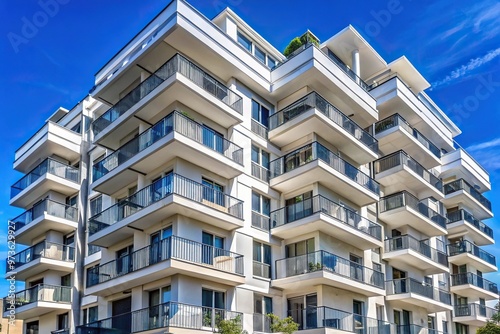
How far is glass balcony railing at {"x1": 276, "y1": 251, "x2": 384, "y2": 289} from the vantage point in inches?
974

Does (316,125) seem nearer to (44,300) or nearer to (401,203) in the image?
(401,203)

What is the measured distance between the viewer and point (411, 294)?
29875 mm

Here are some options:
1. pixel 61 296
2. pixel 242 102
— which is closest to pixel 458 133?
pixel 242 102

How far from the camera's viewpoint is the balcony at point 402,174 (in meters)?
32.2

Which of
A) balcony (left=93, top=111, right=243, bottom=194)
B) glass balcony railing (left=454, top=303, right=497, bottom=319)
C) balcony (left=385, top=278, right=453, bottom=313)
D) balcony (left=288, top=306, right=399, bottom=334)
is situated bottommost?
balcony (left=288, top=306, right=399, bottom=334)

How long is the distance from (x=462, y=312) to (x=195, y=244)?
2581 cm

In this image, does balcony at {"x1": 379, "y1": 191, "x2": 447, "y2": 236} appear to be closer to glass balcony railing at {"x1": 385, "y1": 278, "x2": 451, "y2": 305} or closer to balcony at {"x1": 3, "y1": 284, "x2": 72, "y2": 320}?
glass balcony railing at {"x1": 385, "y1": 278, "x2": 451, "y2": 305}

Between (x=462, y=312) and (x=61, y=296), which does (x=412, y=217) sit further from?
(x=61, y=296)

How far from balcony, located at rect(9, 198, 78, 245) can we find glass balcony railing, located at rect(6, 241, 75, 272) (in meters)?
0.95

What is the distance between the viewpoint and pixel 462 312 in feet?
127

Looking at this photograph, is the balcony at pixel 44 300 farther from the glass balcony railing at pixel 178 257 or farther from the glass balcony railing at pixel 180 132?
the glass balcony railing at pixel 180 132

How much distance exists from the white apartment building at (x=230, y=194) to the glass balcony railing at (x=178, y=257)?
0.29 ft

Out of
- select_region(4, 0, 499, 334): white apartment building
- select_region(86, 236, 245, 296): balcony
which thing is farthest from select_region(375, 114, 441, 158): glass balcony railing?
select_region(86, 236, 245, 296): balcony

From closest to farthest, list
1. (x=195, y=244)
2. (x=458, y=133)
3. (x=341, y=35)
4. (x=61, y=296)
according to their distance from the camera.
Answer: (x=195, y=244) < (x=61, y=296) < (x=341, y=35) < (x=458, y=133)
